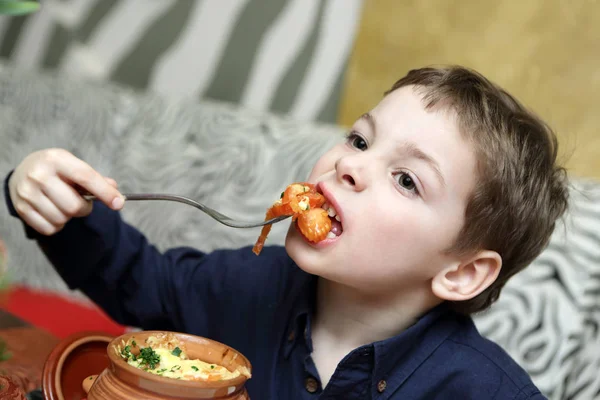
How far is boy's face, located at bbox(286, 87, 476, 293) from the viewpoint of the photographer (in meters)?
0.93

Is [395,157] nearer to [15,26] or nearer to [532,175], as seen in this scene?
[532,175]

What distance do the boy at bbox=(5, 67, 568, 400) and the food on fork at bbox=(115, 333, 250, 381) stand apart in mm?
246

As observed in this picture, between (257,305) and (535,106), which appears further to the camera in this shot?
(535,106)

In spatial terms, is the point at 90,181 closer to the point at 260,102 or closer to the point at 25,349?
the point at 25,349

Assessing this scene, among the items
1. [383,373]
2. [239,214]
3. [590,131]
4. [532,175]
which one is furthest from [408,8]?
[383,373]

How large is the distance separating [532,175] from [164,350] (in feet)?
2.25

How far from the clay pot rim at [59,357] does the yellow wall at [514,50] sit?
1.23 meters

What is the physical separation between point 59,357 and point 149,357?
0.19 meters

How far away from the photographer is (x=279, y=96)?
2.48 meters

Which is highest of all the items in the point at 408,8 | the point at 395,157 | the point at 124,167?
the point at 408,8

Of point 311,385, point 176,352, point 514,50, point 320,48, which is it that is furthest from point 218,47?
point 176,352

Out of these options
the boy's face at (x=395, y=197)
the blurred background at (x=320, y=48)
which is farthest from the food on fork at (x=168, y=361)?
the blurred background at (x=320, y=48)

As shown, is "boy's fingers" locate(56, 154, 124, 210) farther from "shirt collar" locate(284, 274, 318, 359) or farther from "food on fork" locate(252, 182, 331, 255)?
"shirt collar" locate(284, 274, 318, 359)

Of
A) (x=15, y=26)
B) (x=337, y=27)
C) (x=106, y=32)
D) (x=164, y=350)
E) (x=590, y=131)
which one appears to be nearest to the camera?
(x=164, y=350)
